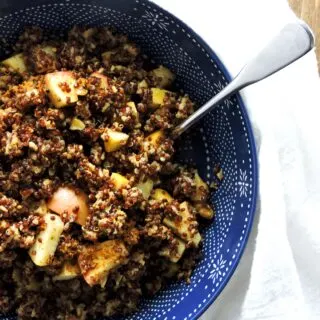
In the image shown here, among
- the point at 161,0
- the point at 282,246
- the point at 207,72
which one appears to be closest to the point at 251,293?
the point at 282,246

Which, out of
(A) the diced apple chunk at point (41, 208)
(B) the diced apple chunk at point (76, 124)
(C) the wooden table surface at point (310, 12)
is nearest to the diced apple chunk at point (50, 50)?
(B) the diced apple chunk at point (76, 124)

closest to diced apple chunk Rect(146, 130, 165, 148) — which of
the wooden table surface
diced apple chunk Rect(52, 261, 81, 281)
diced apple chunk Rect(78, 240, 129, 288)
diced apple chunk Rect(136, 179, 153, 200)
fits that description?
diced apple chunk Rect(136, 179, 153, 200)

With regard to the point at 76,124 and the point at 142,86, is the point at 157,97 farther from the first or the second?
the point at 76,124

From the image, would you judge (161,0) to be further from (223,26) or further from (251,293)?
(251,293)

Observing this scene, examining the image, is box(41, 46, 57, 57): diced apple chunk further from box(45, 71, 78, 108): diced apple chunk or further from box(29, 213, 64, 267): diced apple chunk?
box(29, 213, 64, 267): diced apple chunk

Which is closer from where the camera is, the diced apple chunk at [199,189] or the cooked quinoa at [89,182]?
the cooked quinoa at [89,182]

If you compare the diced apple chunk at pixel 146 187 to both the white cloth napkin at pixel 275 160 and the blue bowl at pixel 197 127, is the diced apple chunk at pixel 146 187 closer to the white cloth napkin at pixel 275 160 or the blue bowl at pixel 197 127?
the blue bowl at pixel 197 127

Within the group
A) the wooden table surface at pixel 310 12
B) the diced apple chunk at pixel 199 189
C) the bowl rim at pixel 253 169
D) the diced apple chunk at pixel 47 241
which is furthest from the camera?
the wooden table surface at pixel 310 12
